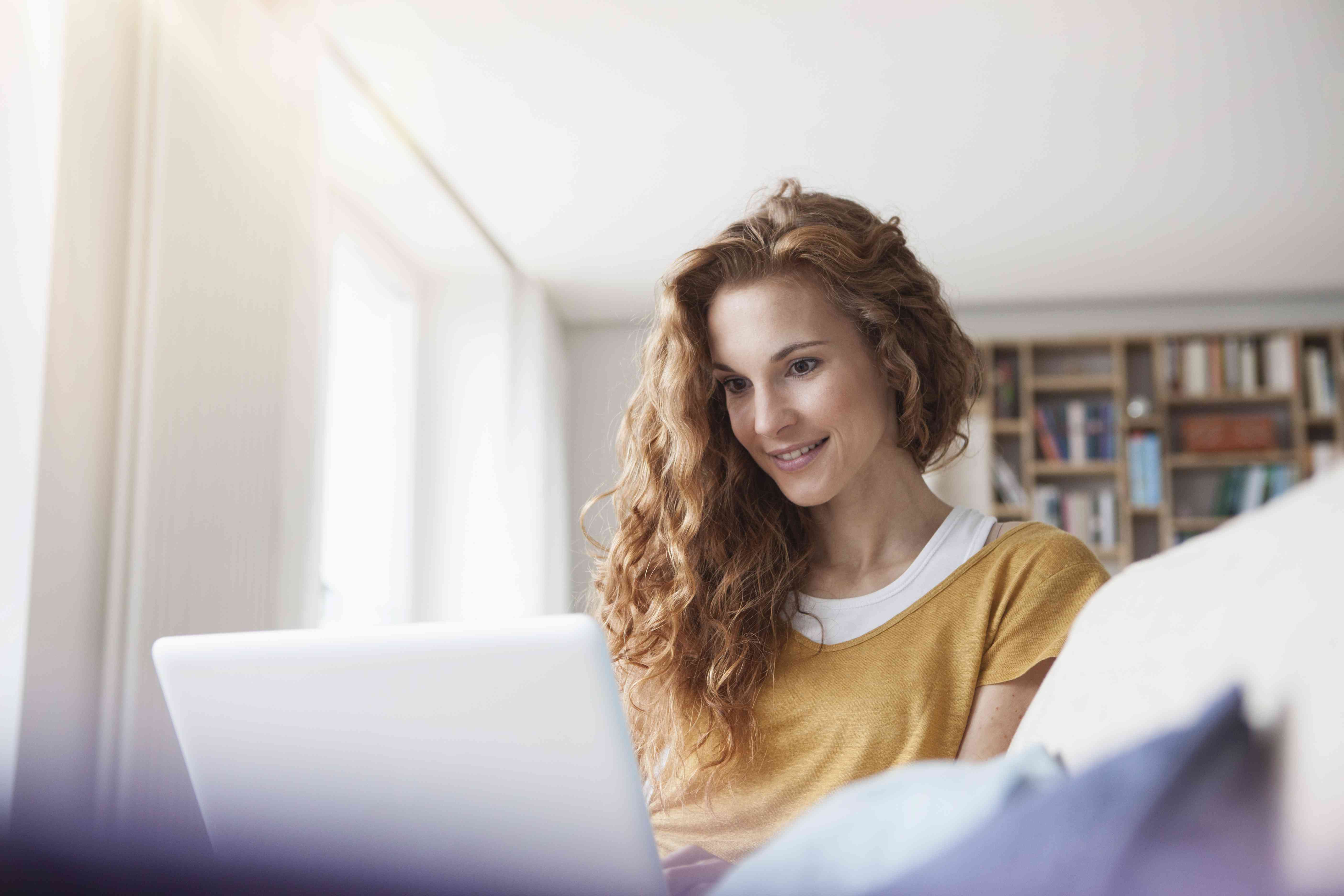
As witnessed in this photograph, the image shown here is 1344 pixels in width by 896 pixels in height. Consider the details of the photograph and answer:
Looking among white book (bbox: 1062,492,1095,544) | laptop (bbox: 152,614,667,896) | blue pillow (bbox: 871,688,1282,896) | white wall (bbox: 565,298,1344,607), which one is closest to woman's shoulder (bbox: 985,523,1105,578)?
laptop (bbox: 152,614,667,896)

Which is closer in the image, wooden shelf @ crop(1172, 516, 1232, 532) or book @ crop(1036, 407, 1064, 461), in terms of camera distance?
wooden shelf @ crop(1172, 516, 1232, 532)

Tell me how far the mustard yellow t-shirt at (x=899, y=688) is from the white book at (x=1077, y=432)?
13.7 ft

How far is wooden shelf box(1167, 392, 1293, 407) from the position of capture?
5066 millimetres

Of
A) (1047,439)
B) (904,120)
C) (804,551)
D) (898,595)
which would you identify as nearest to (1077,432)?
(1047,439)

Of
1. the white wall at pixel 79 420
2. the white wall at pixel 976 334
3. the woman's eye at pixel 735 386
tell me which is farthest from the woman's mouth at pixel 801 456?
the white wall at pixel 976 334

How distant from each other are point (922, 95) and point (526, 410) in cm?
219

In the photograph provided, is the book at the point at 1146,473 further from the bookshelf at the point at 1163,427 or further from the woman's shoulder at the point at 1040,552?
the woman's shoulder at the point at 1040,552

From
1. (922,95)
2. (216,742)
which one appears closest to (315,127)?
(922,95)

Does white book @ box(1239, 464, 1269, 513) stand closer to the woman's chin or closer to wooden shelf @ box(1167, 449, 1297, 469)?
wooden shelf @ box(1167, 449, 1297, 469)

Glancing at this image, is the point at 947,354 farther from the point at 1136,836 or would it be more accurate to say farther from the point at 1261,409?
the point at 1261,409

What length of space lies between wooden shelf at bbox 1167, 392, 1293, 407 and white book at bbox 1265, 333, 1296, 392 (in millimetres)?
32

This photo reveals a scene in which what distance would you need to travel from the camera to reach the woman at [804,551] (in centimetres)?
119

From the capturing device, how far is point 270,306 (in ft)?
8.01

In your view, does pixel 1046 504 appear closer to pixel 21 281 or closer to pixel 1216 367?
pixel 1216 367
